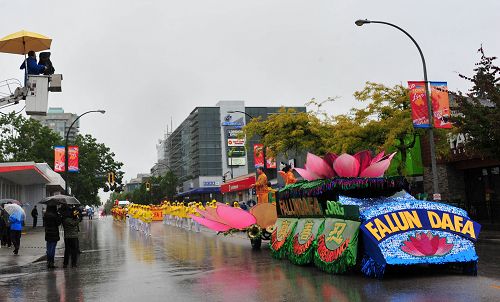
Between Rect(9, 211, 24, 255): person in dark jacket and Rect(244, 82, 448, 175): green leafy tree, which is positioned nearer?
Rect(9, 211, 24, 255): person in dark jacket

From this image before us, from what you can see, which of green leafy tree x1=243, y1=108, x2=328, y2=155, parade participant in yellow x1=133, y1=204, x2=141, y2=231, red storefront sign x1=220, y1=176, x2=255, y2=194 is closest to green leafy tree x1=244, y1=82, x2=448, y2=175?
green leafy tree x1=243, y1=108, x2=328, y2=155

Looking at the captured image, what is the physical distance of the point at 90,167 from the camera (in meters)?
66.9

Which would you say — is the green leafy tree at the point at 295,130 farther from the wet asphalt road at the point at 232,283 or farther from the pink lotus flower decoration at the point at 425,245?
the pink lotus flower decoration at the point at 425,245

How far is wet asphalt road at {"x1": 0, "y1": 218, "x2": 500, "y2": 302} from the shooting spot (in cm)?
749

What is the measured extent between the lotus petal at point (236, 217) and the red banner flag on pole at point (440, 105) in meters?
8.43

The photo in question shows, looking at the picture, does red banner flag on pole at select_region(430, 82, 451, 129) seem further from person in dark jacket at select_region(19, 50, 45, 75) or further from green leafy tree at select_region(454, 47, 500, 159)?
person in dark jacket at select_region(19, 50, 45, 75)

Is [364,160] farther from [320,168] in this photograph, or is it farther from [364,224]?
[364,224]

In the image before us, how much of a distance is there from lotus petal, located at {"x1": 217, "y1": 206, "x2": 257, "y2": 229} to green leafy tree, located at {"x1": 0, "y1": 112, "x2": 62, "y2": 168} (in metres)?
46.3

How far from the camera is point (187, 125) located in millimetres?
142625

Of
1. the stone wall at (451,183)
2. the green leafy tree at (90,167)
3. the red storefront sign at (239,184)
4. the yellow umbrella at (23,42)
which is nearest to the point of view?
the yellow umbrella at (23,42)

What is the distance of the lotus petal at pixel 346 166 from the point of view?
10102 mm

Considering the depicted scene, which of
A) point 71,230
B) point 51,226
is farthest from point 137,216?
point 71,230

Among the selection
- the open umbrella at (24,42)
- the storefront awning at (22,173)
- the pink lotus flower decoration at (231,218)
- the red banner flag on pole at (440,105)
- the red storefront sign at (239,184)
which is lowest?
the pink lotus flower decoration at (231,218)

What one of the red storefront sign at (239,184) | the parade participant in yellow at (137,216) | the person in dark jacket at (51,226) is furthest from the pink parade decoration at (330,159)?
the red storefront sign at (239,184)
